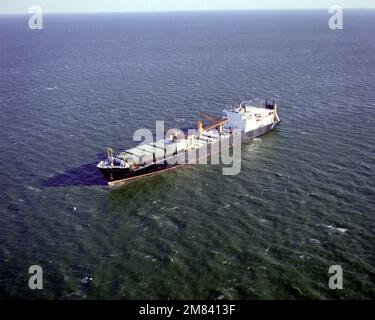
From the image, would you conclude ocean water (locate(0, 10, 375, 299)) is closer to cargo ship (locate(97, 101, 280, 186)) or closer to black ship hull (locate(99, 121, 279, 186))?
black ship hull (locate(99, 121, 279, 186))

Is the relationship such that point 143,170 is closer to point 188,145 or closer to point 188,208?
point 188,145

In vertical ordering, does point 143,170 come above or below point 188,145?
below

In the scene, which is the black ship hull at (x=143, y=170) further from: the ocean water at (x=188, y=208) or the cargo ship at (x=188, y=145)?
the ocean water at (x=188, y=208)

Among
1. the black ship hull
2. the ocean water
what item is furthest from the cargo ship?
the ocean water

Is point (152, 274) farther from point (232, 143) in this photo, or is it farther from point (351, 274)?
point (232, 143)

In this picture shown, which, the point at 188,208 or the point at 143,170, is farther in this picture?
the point at 143,170

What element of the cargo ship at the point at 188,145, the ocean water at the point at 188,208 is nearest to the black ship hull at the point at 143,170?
the cargo ship at the point at 188,145

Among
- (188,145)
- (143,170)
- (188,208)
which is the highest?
(188,145)

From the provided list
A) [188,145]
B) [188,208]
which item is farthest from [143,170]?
[188,208]

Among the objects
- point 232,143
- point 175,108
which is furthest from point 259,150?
point 175,108
